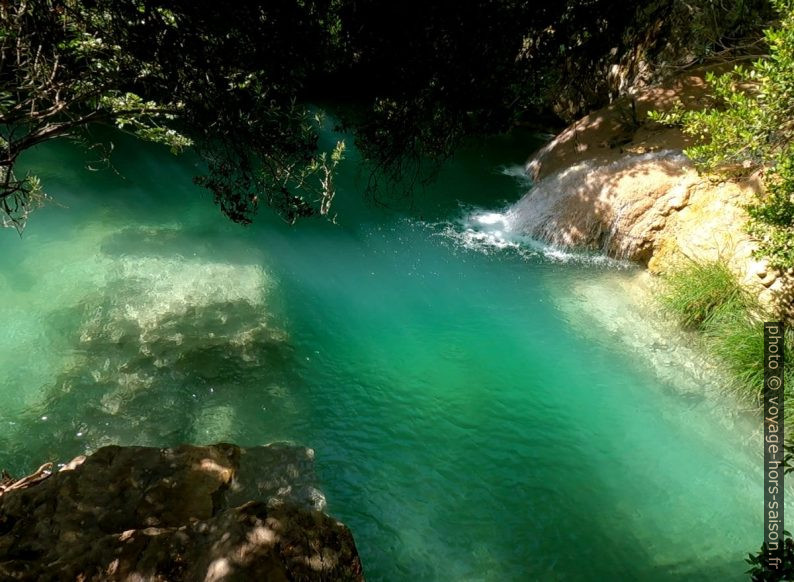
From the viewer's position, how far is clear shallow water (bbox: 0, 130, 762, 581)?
475 centimetres

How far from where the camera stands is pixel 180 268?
8219mm

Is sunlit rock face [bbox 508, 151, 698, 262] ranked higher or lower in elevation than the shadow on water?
higher

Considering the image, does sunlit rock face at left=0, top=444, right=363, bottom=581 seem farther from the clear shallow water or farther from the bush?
the bush

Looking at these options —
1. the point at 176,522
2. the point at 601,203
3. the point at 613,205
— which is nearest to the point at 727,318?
the point at 613,205

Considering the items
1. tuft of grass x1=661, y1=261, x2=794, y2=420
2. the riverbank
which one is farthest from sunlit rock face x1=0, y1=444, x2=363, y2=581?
the riverbank

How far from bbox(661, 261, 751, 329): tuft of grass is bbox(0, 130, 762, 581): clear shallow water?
40.4 inches

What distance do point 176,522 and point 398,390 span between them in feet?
10.2

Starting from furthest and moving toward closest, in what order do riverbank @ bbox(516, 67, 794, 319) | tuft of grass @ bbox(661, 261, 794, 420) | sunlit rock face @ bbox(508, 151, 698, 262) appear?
sunlit rock face @ bbox(508, 151, 698, 262)
riverbank @ bbox(516, 67, 794, 319)
tuft of grass @ bbox(661, 261, 794, 420)

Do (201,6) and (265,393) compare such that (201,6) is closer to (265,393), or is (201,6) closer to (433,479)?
(265,393)

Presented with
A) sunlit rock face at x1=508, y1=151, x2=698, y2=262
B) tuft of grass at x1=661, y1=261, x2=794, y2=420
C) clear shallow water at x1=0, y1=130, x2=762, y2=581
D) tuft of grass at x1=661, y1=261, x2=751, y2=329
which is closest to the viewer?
clear shallow water at x1=0, y1=130, x2=762, y2=581

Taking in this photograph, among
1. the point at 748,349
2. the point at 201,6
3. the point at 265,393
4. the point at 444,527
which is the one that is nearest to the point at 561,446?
the point at 444,527

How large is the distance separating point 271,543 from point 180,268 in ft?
20.6

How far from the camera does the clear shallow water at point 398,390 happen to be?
15.6 feet

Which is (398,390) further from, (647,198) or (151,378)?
(647,198)
